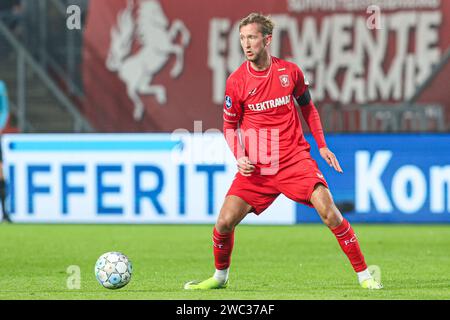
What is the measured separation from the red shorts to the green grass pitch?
2.09 ft

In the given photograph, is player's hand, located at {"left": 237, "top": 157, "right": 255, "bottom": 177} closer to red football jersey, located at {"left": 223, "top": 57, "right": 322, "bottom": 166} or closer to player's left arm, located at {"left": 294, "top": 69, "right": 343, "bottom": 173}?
red football jersey, located at {"left": 223, "top": 57, "right": 322, "bottom": 166}

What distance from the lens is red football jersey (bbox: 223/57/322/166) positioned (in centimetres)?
858

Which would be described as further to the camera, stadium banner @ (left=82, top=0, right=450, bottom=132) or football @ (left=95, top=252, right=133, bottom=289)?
stadium banner @ (left=82, top=0, right=450, bottom=132)

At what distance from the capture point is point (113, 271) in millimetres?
8383

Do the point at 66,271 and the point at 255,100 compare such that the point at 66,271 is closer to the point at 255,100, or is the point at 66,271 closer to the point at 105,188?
the point at 255,100

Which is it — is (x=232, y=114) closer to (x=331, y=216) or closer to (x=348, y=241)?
(x=331, y=216)

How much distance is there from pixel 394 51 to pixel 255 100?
11190mm

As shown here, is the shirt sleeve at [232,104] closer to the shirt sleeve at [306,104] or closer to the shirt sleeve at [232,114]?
the shirt sleeve at [232,114]

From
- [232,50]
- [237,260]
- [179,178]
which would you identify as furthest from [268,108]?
[232,50]

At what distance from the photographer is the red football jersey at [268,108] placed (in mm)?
8578
